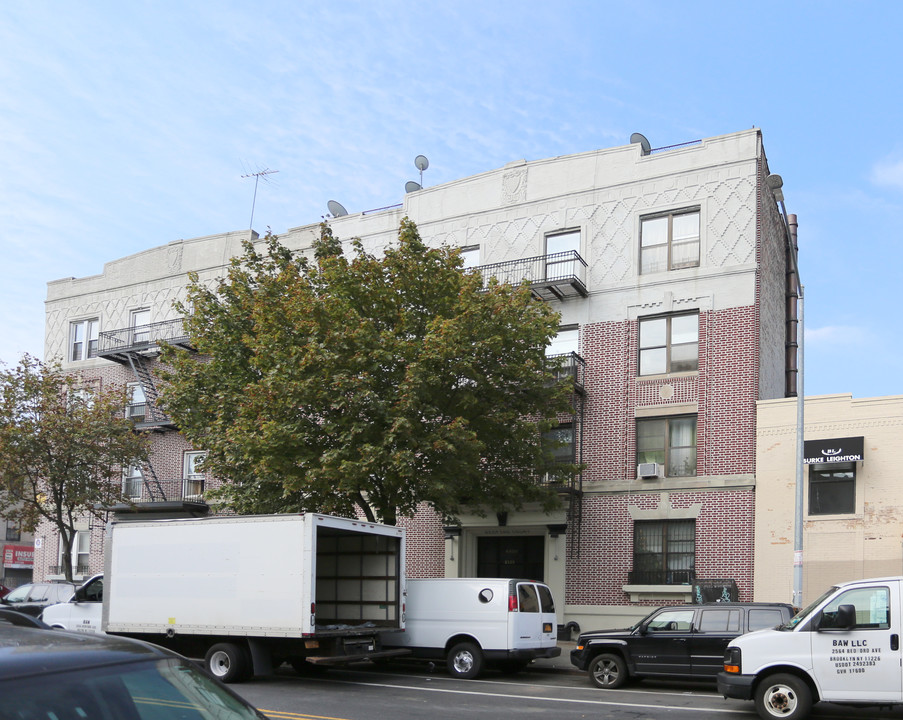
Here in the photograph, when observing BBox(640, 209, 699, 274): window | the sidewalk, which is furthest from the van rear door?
BBox(640, 209, 699, 274): window

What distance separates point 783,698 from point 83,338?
108 ft

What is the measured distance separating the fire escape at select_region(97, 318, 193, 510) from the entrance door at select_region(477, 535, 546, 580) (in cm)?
1154

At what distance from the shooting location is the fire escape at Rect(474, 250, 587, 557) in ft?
86.9

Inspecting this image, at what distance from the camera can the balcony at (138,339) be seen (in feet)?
115

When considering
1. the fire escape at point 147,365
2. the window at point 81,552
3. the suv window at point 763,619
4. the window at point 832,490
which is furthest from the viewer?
the window at point 81,552

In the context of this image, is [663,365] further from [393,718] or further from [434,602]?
[393,718]

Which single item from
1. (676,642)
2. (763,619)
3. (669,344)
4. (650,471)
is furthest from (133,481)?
(763,619)

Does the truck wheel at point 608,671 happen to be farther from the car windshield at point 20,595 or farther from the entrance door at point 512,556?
the car windshield at point 20,595

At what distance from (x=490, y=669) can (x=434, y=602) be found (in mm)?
2092

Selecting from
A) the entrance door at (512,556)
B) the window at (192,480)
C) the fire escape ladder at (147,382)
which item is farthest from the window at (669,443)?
the fire escape ladder at (147,382)

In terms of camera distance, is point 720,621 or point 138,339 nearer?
point 720,621

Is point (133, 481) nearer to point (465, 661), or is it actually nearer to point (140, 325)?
point (140, 325)

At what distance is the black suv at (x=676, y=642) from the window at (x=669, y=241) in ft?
40.4

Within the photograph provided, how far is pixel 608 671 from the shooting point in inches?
666
